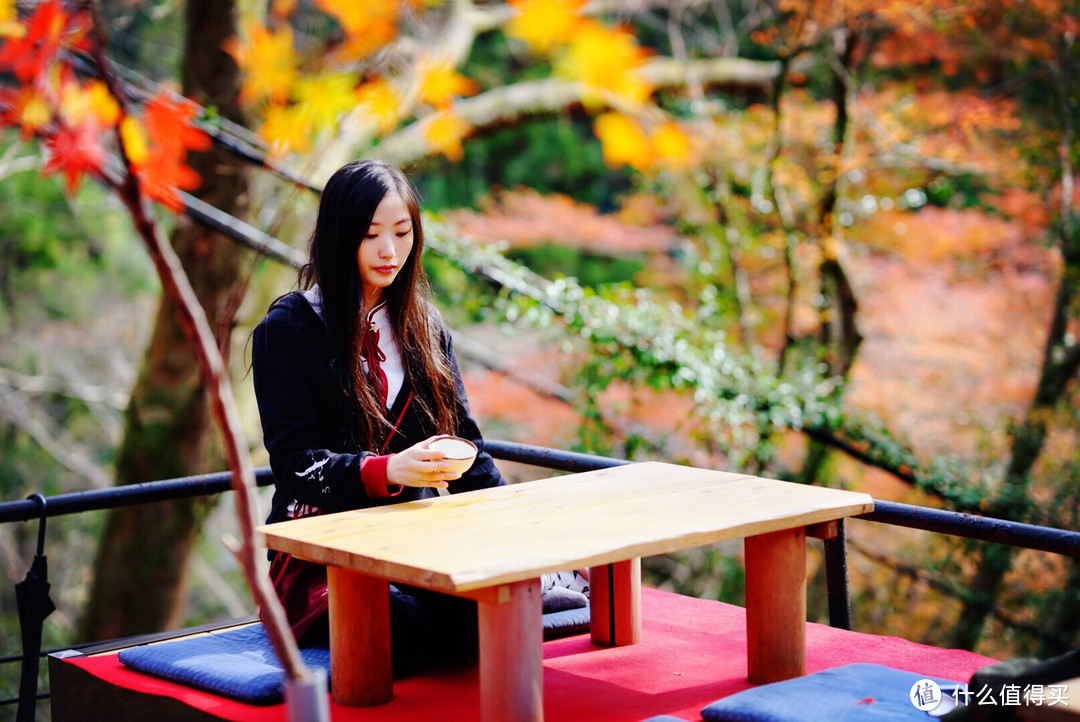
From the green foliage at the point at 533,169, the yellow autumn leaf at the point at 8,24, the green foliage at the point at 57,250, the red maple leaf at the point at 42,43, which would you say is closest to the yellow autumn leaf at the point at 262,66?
the yellow autumn leaf at the point at 8,24

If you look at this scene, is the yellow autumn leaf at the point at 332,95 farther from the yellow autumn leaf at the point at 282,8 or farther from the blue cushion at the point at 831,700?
the blue cushion at the point at 831,700

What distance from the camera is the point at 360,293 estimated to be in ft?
9.23

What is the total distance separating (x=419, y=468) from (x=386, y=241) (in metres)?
0.66

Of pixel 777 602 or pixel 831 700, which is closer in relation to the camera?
pixel 831 700

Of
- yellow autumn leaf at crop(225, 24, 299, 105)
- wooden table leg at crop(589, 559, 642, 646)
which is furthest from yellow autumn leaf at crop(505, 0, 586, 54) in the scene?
yellow autumn leaf at crop(225, 24, 299, 105)

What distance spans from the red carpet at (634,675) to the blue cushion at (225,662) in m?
0.03

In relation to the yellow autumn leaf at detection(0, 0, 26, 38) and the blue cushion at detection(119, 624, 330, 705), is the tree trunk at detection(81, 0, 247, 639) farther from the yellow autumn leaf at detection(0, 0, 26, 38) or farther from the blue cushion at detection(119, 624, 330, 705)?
the blue cushion at detection(119, 624, 330, 705)

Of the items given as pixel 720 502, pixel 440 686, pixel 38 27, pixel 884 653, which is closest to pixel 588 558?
pixel 720 502

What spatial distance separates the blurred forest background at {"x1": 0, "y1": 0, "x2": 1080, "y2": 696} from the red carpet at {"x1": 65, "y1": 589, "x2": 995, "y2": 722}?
1845 millimetres

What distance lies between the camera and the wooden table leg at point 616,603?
113 inches

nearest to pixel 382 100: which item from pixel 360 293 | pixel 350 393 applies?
pixel 360 293

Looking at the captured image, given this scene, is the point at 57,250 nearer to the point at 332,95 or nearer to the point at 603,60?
the point at 332,95

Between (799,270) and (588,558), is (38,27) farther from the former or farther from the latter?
(799,270)

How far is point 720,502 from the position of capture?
8.11ft
